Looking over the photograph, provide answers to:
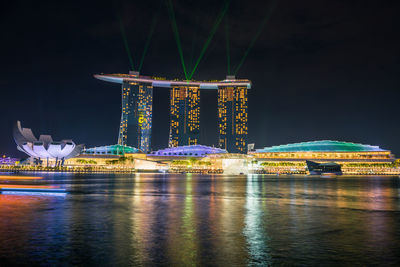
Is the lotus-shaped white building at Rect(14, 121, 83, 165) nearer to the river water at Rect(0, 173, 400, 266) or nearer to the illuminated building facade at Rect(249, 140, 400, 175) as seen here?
the illuminated building facade at Rect(249, 140, 400, 175)

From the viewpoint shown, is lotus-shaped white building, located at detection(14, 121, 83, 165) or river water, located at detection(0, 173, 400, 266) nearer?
river water, located at detection(0, 173, 400, 266)

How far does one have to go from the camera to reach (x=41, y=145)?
405 ft

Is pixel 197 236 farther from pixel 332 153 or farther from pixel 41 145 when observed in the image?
pixel 332 153

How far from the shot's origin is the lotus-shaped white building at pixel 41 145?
122500 mm

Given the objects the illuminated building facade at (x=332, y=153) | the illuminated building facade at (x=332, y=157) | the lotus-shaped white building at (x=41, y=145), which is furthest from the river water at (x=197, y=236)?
the illuminated building facade at (x=332, y=153)

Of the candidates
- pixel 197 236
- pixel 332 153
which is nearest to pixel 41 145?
pixel 332 153

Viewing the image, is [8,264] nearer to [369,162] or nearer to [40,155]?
[40,155]

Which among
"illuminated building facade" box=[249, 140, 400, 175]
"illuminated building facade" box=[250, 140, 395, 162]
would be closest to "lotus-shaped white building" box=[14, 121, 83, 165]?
"illuminated building facade" box=[249, 140, 400, 175]

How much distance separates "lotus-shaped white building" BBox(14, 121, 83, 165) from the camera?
122500mm

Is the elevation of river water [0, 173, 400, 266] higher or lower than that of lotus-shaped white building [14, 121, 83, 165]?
lower

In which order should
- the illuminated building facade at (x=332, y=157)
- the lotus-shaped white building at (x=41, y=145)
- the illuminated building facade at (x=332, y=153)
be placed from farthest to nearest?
1. the illuminated building facade at (x=332, y=153)
2. the illuminated building facade at (x=332, y=157)
3. the lotus-shaped white building at (x=41, y=145)

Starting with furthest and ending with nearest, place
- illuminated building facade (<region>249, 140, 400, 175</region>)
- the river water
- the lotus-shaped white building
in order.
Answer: illuminated building facade (<region>249, 140, 400, 175</region>)
the lotus-shaped white building
the river water

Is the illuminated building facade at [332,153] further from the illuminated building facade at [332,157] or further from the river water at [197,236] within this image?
the river water at [197,236]

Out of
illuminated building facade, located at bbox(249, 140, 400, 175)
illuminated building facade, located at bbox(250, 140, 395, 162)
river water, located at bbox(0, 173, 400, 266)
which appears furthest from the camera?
illuminated building facade, located at bbox(250, 140, 395, 162)
